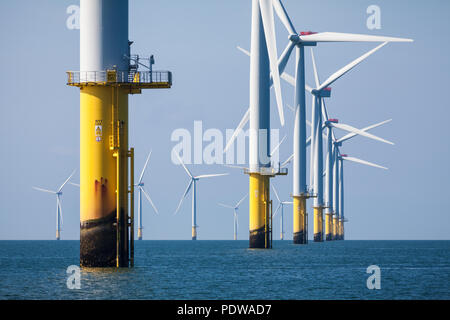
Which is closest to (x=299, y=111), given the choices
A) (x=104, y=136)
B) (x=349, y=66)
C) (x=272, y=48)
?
(x=349, y=66)

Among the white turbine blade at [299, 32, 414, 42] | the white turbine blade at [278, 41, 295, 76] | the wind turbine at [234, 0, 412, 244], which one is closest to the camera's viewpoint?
the white turbine blade at [299, 32, 414, 42]

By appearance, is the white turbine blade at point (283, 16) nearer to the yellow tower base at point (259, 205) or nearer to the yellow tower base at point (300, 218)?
the yellow tower base at point (259, 205)

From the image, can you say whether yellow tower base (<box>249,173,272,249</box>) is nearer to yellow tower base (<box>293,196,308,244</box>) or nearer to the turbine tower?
yellow tower base (<box>293,196,308,244</box>)

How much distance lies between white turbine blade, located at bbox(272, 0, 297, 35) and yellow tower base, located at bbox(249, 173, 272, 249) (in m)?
25.6

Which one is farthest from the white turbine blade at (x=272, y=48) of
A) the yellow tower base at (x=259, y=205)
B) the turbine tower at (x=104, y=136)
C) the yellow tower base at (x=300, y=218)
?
the yellow tower base at (x=300, y=218)

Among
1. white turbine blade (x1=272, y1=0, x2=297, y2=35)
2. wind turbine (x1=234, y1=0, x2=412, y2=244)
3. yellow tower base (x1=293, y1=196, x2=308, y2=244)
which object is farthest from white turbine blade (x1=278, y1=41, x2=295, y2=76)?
yellow tower base (x1=293, y1=196, x2=308, y2=244)

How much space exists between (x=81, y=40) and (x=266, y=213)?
57.9 meters

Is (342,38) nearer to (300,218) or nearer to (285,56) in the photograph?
(285,56)

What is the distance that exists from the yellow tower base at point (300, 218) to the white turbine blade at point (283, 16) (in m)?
32.8

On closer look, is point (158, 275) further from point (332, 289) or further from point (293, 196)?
point (293, 196)

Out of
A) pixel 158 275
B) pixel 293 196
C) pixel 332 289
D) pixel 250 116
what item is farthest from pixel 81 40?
pixel 293 196

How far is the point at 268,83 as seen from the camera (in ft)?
382

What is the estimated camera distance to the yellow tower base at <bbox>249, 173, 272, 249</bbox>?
116m

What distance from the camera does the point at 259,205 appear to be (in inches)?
4555
